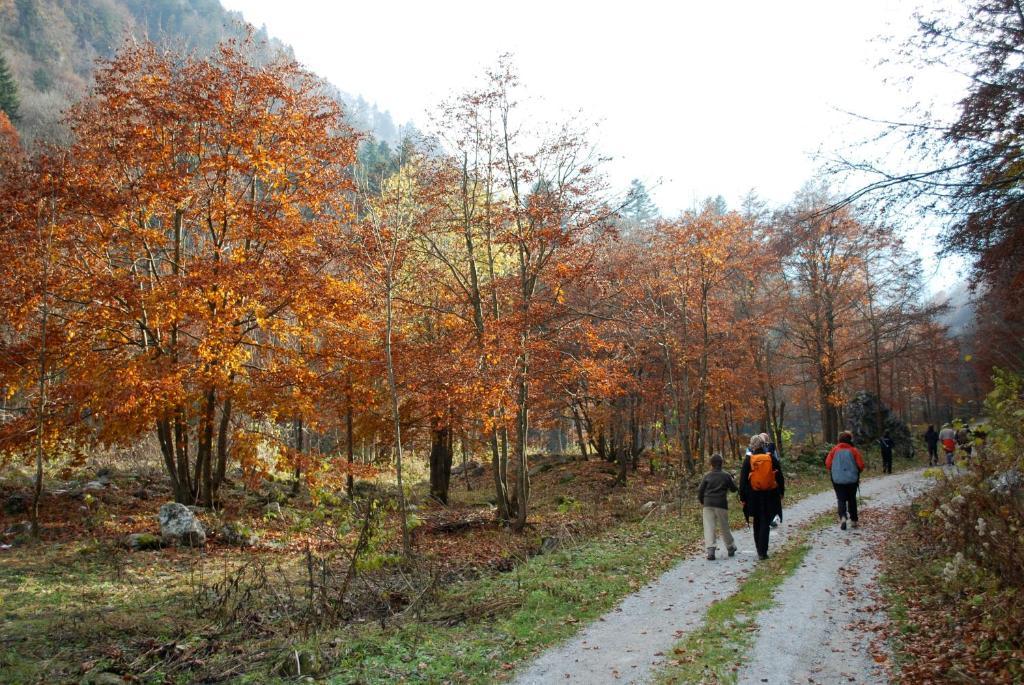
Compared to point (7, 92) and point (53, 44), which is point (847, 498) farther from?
point (53, 44)

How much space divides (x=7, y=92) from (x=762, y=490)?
52.5m

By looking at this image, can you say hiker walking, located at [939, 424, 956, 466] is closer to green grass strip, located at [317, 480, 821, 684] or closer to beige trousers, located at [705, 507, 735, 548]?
green grass strip, located at [317, 480, 821, 684]

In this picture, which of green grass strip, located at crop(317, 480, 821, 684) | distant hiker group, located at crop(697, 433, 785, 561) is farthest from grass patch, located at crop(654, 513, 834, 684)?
green grass strip, located at crop(317, 480, 821, 684)

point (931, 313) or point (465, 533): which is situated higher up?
point (931, 313)

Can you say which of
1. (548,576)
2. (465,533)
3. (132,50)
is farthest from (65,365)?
(548,576)

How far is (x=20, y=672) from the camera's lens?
6652 mm

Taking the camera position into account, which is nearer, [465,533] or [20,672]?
[20,672]

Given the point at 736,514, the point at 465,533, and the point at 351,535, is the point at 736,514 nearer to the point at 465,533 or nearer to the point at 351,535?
the point at 465,533

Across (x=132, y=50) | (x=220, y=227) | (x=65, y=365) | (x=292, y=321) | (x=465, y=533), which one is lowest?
(x=465, y=533)

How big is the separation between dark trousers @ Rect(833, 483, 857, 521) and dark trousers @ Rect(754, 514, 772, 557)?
10.3ft

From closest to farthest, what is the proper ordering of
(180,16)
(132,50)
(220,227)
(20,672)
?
(20,672)
(132,50)
(220,227)
(180,16)

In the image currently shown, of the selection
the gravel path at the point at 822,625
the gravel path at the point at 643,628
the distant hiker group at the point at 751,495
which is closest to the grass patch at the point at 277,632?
the gravel path at the point at 643,628

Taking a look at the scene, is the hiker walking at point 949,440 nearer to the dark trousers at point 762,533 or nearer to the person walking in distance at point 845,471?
the person walking in distance at point 845,471

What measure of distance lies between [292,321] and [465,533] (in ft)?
23.3
